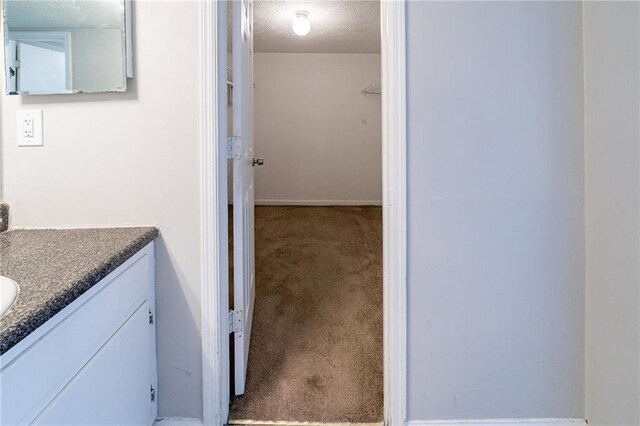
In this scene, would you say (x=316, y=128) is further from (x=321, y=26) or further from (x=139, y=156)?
(x=139, y=156)

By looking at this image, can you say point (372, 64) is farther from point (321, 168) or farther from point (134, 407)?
point (134, 407)

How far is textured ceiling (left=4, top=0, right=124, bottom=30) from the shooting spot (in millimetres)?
1220

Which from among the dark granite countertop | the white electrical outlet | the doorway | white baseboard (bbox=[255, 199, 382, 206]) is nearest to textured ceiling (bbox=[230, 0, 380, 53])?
the doorway

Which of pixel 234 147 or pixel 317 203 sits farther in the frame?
pixel 317 203

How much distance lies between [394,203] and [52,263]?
98 centimetres

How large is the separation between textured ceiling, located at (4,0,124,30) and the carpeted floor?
4.73 ft

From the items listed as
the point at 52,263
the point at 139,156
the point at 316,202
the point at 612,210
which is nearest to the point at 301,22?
the point at 316,202

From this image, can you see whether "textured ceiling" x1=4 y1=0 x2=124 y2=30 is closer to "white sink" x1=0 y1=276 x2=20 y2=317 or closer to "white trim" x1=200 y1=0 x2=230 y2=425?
"white trim" x1=200 y1=0 x2=230 y2=425

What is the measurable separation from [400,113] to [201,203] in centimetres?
73

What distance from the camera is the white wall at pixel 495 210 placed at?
4.21 ft

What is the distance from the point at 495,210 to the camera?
1307 mm

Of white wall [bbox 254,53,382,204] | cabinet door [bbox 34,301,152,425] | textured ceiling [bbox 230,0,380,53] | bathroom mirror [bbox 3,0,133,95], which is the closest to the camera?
cabinet door [bbox 34,301,152,425]

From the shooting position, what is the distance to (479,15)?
128 centimetres

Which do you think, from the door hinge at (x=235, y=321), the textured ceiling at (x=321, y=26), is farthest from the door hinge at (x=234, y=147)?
the textured ceiling at (x=321, y=26)
